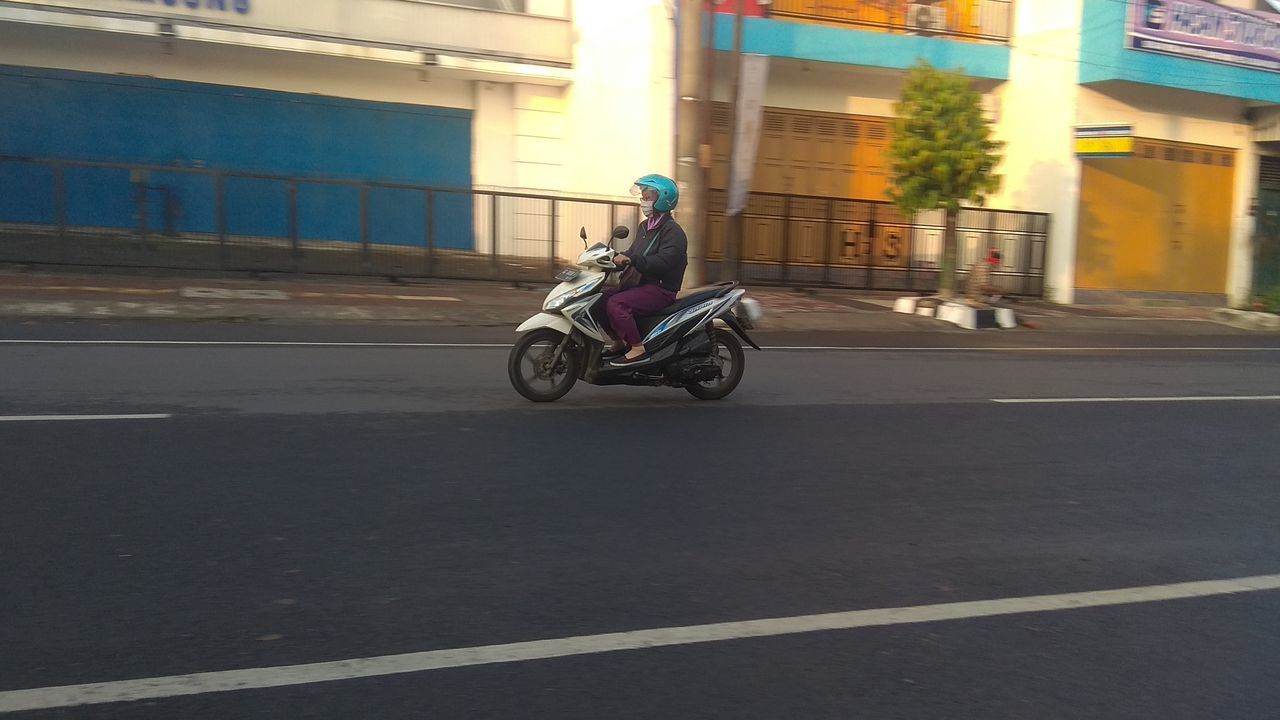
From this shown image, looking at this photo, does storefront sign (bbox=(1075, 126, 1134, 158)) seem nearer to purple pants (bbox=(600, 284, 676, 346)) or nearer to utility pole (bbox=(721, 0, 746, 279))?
utility pole (bbox=(721, 0, 746, 279))

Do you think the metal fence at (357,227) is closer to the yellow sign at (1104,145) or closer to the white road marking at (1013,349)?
the yellow sign at (1104,145)

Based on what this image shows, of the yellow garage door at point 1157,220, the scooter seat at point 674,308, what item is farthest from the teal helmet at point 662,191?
the yellow garage door at point 1157,220

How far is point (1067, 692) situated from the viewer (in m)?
3.54

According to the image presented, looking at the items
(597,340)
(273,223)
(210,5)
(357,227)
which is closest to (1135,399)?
(597,340)

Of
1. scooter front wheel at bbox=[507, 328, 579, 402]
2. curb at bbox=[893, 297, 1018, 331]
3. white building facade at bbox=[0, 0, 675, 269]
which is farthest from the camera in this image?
→ white building facade at bbox=[0, 0, 675, 269]

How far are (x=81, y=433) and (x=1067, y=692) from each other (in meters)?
5.57

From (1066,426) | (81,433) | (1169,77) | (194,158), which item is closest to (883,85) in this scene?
(1169,77)

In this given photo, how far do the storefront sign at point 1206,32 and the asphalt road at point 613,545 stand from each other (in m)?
14.6

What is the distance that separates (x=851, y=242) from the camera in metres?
21.0

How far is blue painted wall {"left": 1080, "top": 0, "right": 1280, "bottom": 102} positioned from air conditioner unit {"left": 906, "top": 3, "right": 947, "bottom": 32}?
282 cm

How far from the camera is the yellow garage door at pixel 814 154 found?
22.2 m

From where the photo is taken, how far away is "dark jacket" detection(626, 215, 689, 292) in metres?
8.05

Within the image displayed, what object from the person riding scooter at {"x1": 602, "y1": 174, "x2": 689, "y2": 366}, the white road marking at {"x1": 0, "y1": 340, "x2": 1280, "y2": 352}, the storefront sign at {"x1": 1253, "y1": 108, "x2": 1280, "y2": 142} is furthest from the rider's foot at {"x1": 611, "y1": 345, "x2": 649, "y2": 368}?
the storefront sign at {"x1": 1253, "y1": 108, "x2": 1280, "y2": 142}

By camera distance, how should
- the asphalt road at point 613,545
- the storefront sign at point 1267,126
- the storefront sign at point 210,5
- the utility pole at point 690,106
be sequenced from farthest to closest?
the storefront sign at point 1267,126 → the storefront sign at point 210,5 → the utility pole at point 690,106 → the asphalt road at point 613,545
